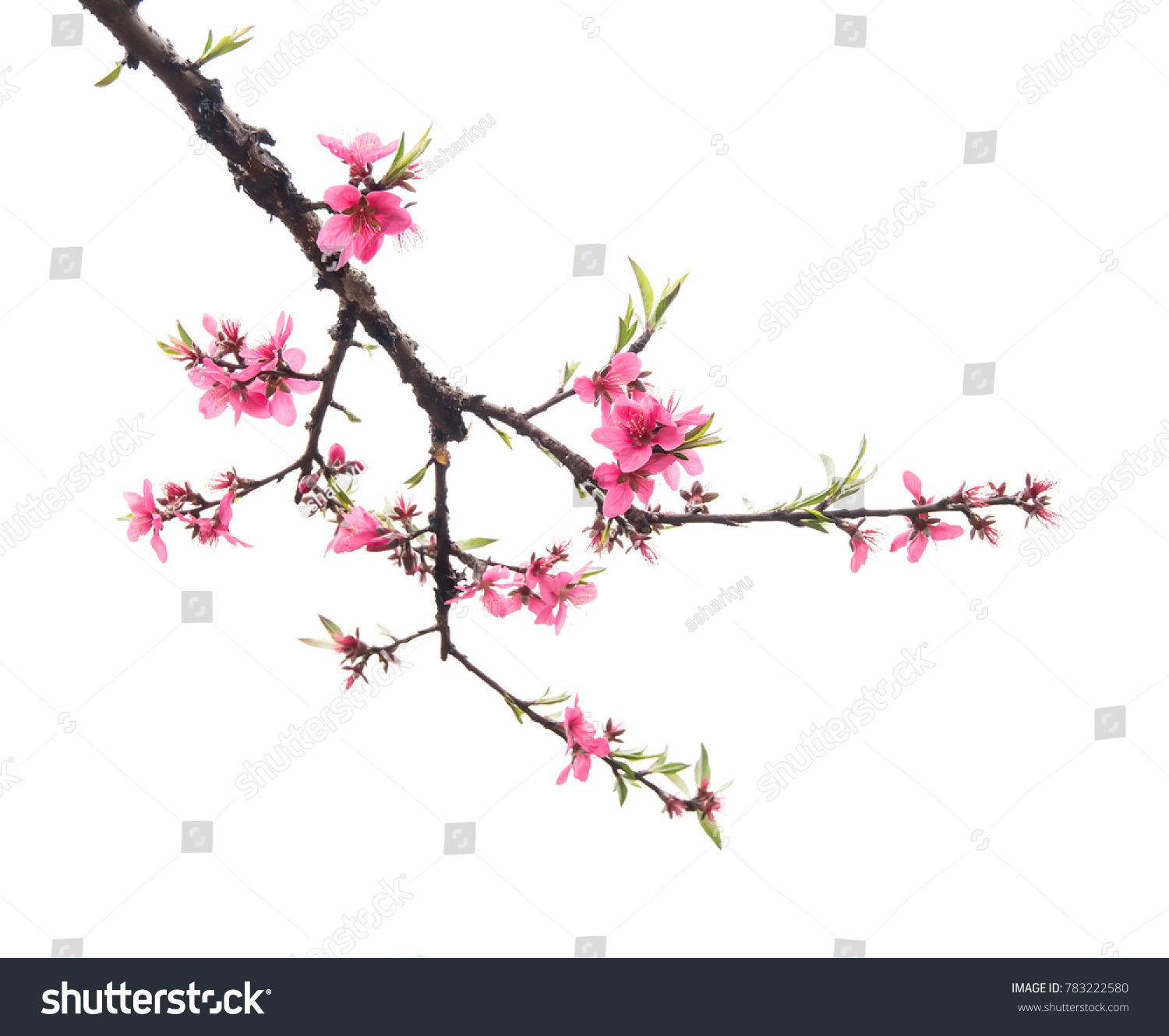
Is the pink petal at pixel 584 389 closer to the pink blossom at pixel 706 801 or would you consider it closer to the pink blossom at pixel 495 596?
the pink blossom at pixel 495 596

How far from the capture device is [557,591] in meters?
0.85

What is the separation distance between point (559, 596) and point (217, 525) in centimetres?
41

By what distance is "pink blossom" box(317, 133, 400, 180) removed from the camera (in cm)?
77

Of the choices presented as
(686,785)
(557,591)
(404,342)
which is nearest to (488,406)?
(404,342)

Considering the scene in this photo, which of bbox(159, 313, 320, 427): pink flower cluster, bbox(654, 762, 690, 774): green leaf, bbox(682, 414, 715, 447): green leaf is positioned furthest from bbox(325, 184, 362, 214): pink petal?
bbox(654, 762, 690, 774): green leaf

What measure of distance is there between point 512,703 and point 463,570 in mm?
162

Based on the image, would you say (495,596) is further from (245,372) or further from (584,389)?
(245,372)

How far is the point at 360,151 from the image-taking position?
77cm

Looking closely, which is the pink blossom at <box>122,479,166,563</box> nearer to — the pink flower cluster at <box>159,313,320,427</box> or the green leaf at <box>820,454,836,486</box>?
the pink flower cluster at <box>159,313,320,427</box>

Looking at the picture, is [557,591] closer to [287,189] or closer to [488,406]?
[488,406]

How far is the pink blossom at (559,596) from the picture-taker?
84 centimetres

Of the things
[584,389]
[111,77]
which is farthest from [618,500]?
[111,77]

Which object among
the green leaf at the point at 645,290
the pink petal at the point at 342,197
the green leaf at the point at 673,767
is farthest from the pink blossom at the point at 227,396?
the green leaf at the point at 673,767

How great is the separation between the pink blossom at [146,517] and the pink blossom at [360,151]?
42 cm
